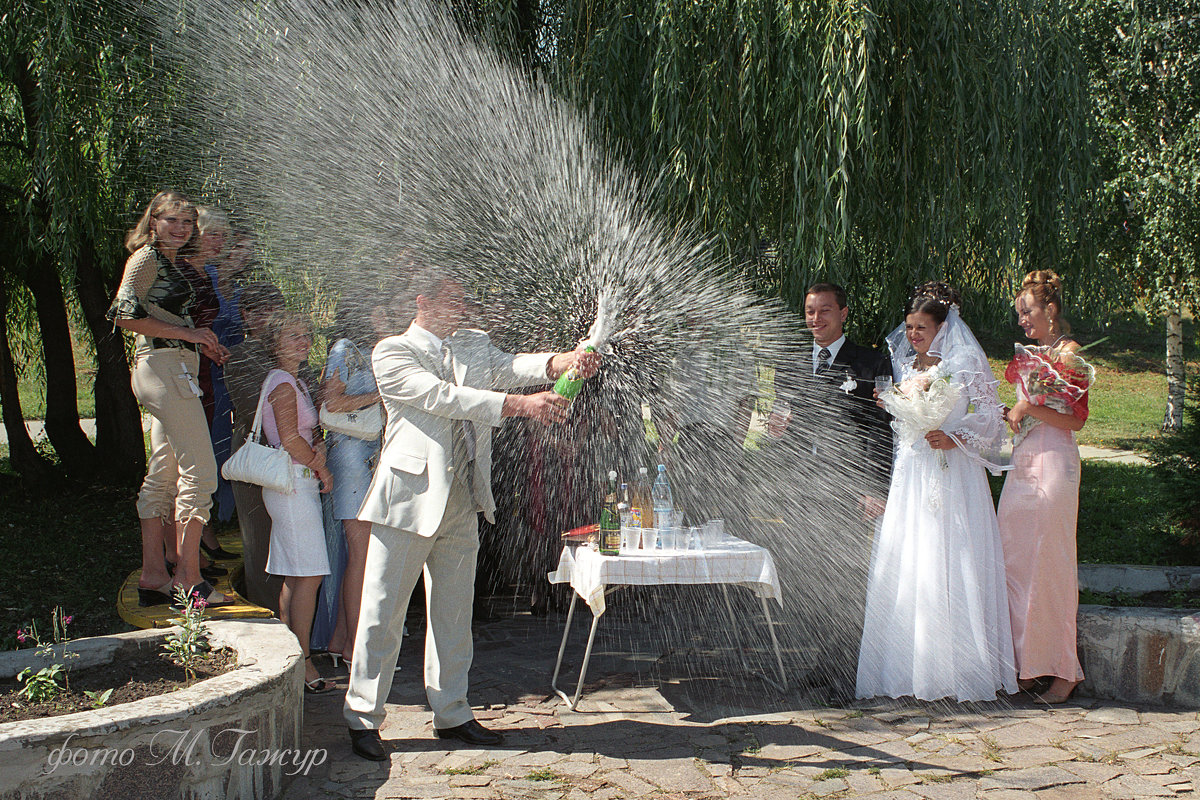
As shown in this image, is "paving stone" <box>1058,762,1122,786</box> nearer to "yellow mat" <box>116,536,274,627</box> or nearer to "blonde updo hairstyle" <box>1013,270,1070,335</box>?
"blonde updo hairstyle" <box>1013,270,1070,335</box>

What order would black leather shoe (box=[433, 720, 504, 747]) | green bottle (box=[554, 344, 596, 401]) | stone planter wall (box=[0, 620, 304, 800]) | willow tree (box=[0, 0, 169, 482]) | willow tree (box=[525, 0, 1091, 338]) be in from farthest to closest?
willow tree (box=[0, 0, 169, 482]) < willow tree (box=[525, 0, 1091, 338]) < black leather shoe (box=[433, 720, 504, 747]) < green bottle (box=[554, 344, 596, 401]) < stone planter wall (box=[0, 620, 304, 800])

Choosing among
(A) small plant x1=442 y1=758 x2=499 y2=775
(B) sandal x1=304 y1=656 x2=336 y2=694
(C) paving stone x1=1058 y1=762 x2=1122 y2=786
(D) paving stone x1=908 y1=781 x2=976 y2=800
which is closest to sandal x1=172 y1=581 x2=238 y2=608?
(B) sandal x1=304 y1=656 x2=336 y2=694

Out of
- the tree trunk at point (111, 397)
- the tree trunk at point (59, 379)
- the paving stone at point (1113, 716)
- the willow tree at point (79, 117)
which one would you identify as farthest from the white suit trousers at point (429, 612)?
the tree trunk at point (59, 379)

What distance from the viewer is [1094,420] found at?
2064 centimetres

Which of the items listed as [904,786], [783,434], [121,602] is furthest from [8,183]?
[904,786]

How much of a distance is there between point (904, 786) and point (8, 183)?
9.69 meters

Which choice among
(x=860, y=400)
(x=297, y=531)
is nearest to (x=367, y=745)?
(x=297, y=531)

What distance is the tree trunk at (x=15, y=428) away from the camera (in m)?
10.4

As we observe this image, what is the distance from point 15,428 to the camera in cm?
1059

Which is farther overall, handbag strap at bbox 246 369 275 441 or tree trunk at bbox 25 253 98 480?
tree trunk at bbox 25 253 98 480

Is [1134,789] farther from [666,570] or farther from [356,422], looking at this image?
[356,422]

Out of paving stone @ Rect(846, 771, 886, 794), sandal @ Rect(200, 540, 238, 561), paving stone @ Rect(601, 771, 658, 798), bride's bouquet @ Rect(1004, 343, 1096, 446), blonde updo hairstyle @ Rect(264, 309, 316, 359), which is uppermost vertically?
blonde updo hairstyle @ Rect(264, 309, 316, 359)

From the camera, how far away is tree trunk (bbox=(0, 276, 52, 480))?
10.4 metres

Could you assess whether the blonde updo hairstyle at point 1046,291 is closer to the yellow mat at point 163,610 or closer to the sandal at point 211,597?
the yellow mat at point 163,610
